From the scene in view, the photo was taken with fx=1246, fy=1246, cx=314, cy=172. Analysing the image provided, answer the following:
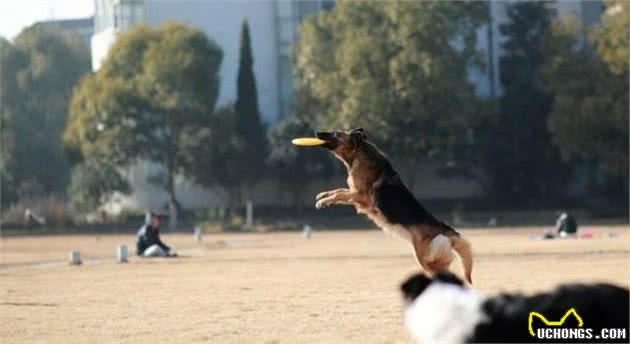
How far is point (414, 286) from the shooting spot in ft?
25.3

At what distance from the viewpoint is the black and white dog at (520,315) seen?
283 inches

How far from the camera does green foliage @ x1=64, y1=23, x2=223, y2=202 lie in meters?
75.1

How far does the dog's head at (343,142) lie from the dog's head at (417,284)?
304 inches

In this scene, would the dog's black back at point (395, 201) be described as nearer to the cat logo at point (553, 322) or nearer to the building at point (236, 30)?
the cat logo at point (553, 322)

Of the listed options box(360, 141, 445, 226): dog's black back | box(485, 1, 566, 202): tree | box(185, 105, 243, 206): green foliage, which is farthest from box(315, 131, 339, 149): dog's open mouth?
box(485, 1, 566, 202): tree

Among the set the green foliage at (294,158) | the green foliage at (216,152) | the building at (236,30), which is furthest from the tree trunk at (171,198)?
the green foliage at (294,158)

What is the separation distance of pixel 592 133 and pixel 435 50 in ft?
34.8

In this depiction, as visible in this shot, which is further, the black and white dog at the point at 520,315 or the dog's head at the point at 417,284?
the dog's head at the point at 417,284

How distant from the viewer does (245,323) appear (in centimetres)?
1467

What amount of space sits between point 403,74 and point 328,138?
57.6 meters

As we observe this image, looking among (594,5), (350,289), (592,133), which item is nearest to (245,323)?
(350,289)

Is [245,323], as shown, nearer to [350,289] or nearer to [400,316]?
[400,316]

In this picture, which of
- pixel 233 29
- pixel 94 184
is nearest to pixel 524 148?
pixel 233 29

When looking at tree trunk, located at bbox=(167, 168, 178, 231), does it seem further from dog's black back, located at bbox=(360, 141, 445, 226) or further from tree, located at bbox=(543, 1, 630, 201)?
dog's black back, located at bbox=(360, 141, 445, 226)
